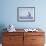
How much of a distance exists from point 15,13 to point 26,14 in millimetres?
359

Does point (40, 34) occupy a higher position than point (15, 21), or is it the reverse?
point (15, 21)

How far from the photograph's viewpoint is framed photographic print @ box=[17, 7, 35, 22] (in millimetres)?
4051

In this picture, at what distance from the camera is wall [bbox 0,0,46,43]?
4.05 meters

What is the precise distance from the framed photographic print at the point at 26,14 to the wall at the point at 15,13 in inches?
3.9

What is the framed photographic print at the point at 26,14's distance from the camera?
405 cm

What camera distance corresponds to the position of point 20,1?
4.05 meters

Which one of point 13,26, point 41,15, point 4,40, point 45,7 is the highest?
point 45,7

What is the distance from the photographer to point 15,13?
406 centimetres

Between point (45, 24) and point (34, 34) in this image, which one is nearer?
point (34, 34)

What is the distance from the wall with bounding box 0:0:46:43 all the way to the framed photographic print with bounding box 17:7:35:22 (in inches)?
3.9

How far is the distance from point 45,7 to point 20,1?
2.74 feet

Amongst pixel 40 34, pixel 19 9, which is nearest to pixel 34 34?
pixel 40 34

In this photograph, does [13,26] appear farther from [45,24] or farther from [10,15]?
[45,24]

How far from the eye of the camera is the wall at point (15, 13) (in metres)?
4.05
